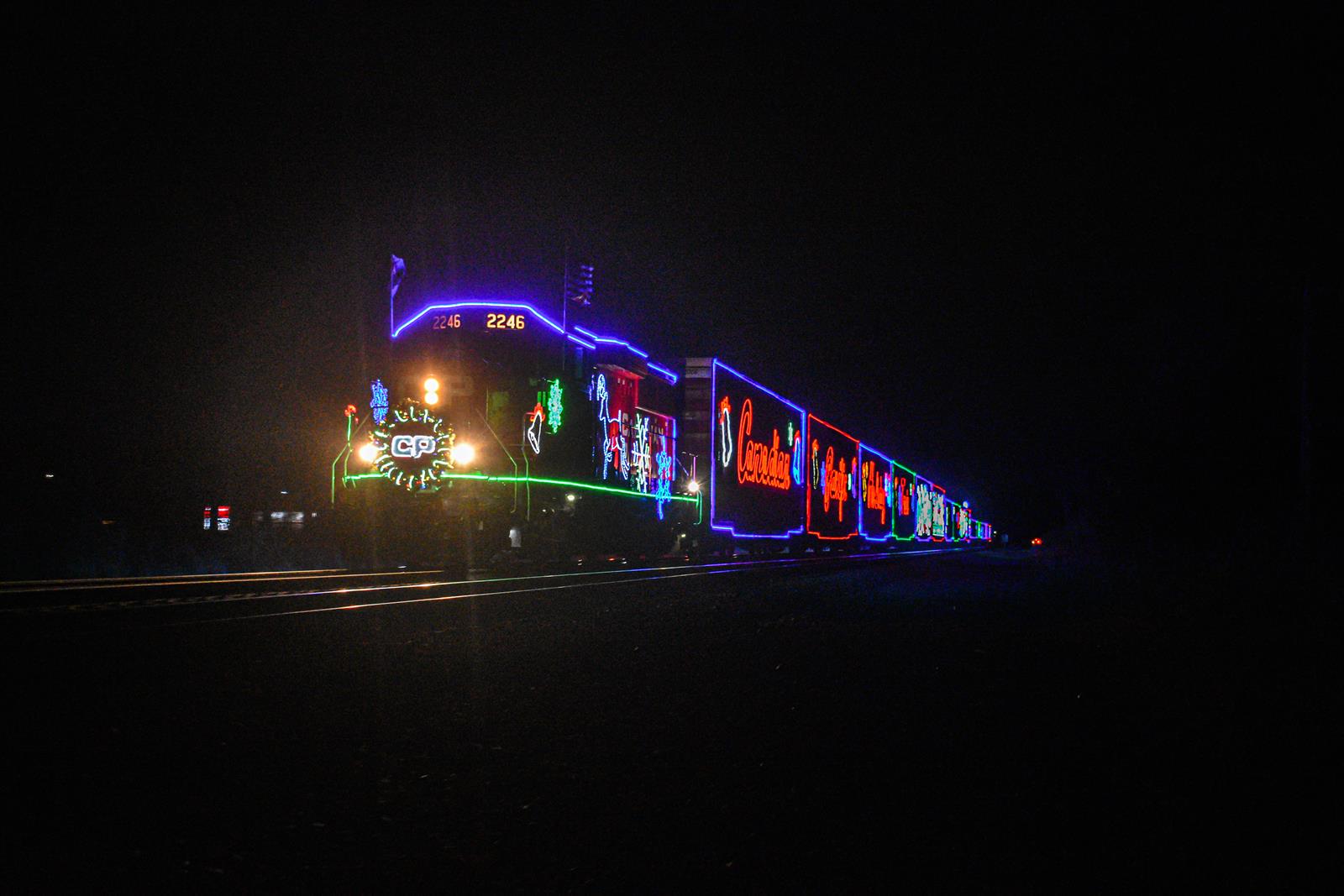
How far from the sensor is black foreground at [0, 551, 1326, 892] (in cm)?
312

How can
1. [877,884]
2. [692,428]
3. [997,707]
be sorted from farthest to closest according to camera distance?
[692,428] < [997,707] < [877,884]

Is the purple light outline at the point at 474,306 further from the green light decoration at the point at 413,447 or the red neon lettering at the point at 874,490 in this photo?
the red neon lettering at the point at 874,490

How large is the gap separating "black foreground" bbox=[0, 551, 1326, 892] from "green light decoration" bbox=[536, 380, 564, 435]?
34.9ft

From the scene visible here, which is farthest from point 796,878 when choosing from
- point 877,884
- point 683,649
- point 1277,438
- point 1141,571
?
point 1277,438

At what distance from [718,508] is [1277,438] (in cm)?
1403

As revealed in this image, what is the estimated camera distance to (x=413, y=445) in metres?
18.5

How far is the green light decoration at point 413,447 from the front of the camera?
60.3 feet

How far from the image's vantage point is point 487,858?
3.09 meters

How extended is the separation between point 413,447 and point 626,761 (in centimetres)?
1477

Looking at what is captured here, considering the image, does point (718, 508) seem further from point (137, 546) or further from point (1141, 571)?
point (137, 546)

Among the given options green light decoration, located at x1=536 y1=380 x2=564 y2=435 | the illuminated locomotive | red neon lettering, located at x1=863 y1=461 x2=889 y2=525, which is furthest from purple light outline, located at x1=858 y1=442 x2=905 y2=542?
green light decoration, located at x1=536 y1=380 x2=564 y2=435

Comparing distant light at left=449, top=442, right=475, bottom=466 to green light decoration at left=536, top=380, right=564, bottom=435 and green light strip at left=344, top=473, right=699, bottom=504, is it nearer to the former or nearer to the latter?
green light strip at left=344, top=473, right=699, bottom=504

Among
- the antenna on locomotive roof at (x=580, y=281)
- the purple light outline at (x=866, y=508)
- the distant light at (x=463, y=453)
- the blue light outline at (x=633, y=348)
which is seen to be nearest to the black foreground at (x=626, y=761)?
the distant light at (x=463, y=453)

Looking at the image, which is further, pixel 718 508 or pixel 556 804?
pixel 718 508
